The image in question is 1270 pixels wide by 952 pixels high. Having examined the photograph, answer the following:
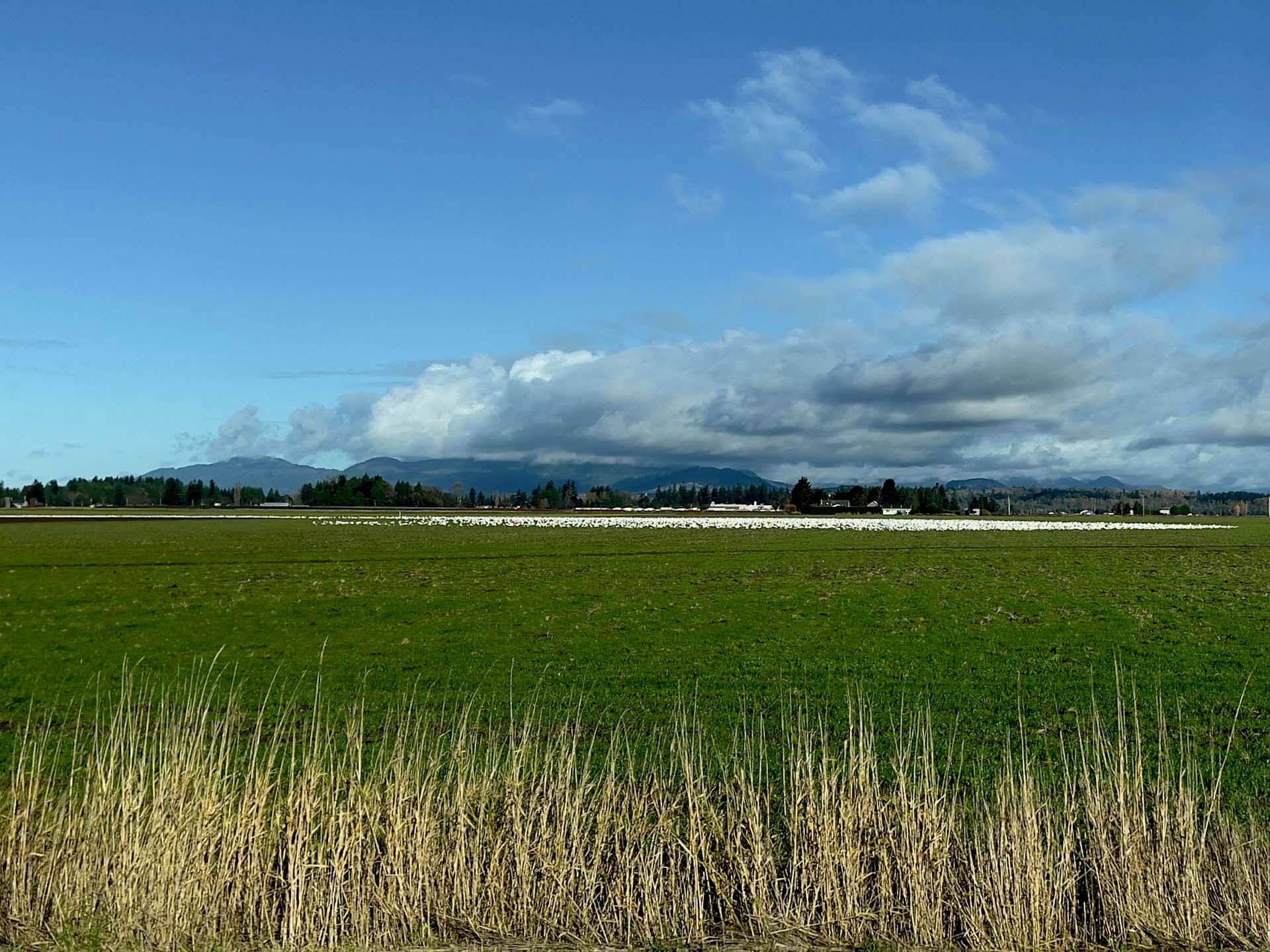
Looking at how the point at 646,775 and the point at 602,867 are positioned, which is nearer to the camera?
the point at 602,867

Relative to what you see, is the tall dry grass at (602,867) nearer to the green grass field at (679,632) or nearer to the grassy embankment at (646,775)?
the grassy embankment at (646,775)

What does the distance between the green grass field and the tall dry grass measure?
3167mm

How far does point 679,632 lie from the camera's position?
21.7 metres

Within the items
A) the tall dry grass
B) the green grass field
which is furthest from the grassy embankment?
the green grass field

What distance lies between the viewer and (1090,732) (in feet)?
40.4

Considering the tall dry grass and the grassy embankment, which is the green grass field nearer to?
the grassy embankment

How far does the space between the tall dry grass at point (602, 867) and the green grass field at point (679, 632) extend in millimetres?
3167

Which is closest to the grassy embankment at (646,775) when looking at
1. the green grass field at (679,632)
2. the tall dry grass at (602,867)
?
the tall dry grass at (602,867)

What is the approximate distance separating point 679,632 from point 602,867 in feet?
46.2

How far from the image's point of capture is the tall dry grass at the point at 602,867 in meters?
7.18

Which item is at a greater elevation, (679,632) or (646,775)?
(646,775)

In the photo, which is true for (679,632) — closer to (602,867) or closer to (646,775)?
(646,775)

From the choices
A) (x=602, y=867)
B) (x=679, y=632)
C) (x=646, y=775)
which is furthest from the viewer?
(x=679, y=632)

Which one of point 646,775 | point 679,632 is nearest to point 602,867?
point 646,775
